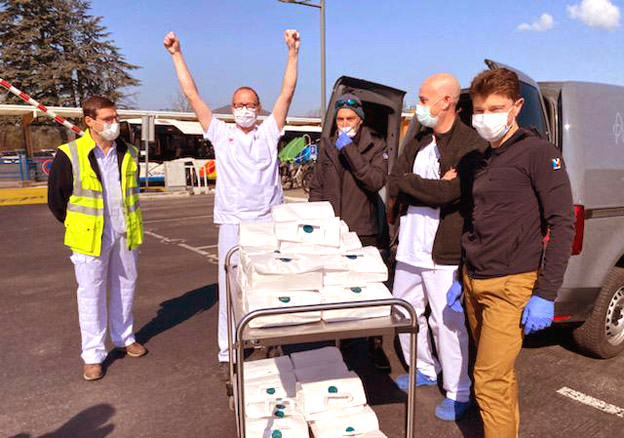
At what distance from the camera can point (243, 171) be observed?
3.41 m

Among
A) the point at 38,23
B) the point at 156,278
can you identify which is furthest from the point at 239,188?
the point at 38,23

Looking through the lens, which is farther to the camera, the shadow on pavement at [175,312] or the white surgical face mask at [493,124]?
the shadow on pavement at [175,312]

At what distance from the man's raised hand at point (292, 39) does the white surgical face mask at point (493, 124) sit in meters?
1.45

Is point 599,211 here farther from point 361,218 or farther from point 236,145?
point 236,145

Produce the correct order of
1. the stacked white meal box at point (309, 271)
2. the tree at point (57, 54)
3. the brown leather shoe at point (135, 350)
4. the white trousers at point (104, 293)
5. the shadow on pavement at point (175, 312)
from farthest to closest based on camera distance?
the tree at point (57, 54), the shadow on pavement at point (175, 312), the brown leather shoe at point (135, 350), the white trousers at point (104, 293), the stacked white meal box at point (309, 271)

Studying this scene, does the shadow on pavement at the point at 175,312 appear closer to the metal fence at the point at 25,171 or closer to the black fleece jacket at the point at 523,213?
the black fleece jacket at the point at 523,213

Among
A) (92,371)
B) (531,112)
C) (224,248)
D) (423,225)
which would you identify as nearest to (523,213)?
(423,225)

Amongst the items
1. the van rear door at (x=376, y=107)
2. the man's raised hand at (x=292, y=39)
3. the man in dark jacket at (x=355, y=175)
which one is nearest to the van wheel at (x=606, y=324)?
the man in dark jacket at (x=355, y=175)

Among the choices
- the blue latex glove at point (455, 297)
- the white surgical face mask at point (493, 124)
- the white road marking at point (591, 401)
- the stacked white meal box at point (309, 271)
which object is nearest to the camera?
the stacked white meal box at point (309, 271)

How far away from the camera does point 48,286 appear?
6137 millimetres

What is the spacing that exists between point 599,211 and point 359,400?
211cm

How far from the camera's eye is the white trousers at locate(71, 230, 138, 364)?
3.59 meters

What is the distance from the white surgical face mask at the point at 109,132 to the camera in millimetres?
3604

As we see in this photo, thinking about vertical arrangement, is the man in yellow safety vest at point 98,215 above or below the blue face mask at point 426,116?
below
